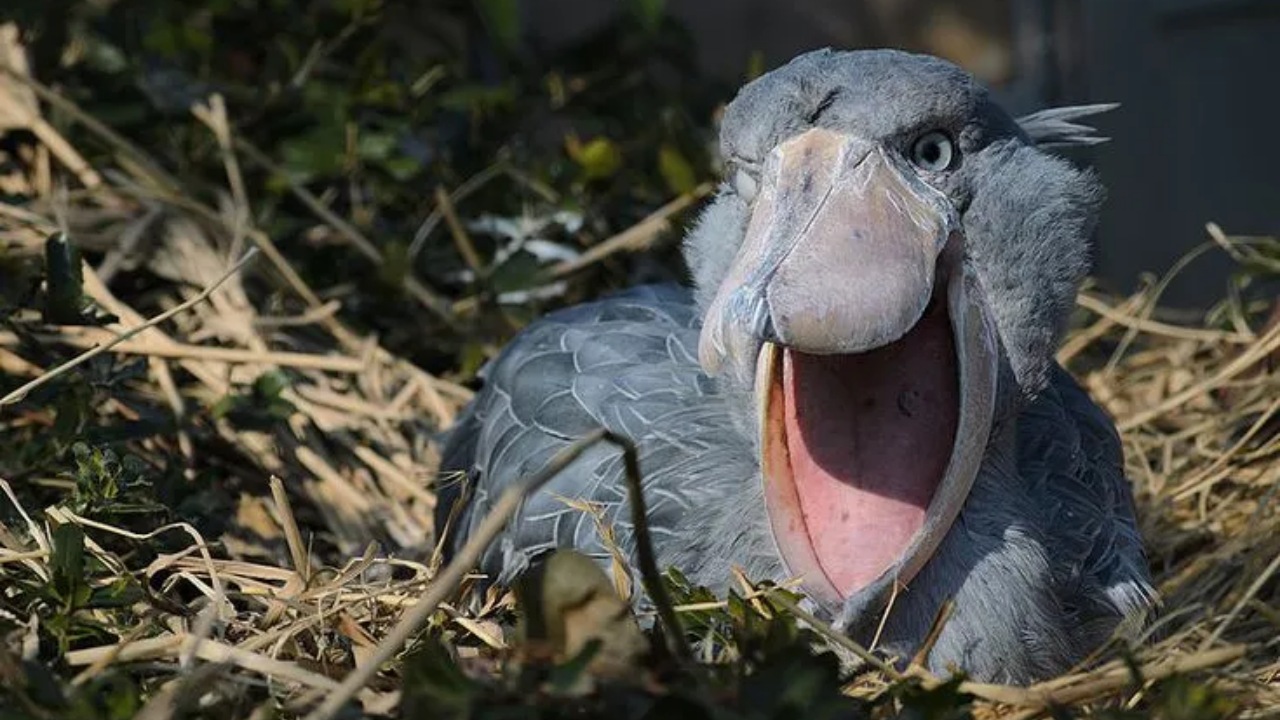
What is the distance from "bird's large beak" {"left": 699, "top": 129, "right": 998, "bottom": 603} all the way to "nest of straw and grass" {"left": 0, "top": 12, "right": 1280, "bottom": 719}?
89 mm

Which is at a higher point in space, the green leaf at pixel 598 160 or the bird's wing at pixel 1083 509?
the green leaf at pixel 598 160

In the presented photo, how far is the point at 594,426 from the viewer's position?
1.73 metres

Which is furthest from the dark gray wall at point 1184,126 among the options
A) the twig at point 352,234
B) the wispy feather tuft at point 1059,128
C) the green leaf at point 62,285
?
the green leaf at point 62,285

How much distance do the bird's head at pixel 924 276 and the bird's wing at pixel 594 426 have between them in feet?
0.61

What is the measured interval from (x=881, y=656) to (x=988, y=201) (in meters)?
0.37

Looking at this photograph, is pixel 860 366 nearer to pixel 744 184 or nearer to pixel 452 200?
pixel 744 184

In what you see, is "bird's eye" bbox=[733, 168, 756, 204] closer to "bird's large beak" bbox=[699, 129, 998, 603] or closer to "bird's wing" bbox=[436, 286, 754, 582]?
"bird's large beak" bbox=[699, 129, 998, 603]

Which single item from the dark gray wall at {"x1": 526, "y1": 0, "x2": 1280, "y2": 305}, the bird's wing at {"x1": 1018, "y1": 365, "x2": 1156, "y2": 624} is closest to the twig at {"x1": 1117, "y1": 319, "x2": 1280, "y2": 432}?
the bird's wing at {"x1": 1018, "y1": 365, "x2": 1156, "y2": 624}

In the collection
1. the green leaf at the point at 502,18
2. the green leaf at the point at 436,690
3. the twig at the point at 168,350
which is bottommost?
the twig at the point at 168,350

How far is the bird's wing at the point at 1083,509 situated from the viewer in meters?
1.53

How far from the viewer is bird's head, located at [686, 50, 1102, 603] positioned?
52.4 inches

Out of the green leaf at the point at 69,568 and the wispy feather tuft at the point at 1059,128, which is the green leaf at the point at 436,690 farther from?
the wispy feather tuft at the point at 1059,128

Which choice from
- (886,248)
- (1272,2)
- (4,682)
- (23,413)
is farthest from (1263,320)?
(4,682)

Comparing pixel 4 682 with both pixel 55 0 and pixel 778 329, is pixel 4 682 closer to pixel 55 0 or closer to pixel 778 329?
pixel 778 329
